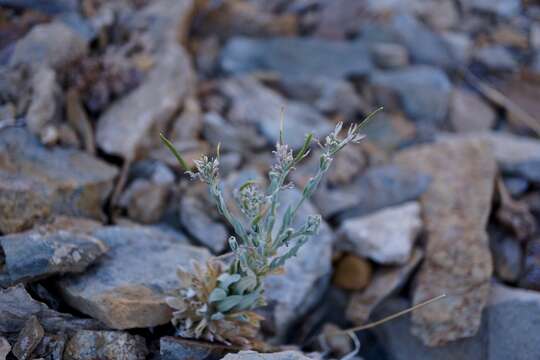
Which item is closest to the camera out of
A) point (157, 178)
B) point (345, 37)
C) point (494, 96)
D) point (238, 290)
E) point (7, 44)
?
point (238, 290)

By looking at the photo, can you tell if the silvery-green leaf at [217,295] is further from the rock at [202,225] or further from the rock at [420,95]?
the rock at [420,95]

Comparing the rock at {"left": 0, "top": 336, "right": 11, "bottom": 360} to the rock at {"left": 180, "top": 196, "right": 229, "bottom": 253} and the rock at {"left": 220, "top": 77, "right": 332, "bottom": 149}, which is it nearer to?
the rock at {"left": 180, "top": 196, "right": 229, "bottom": 253}

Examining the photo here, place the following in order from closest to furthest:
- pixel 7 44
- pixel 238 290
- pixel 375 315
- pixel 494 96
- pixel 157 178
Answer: pixel 238 290, pixel 375 315, pixel 157 178, pixel 7 44, pixel 494 96

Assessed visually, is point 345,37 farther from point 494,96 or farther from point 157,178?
Result: point 157,178

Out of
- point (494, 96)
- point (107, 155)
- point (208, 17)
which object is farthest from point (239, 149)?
point (494, 96)

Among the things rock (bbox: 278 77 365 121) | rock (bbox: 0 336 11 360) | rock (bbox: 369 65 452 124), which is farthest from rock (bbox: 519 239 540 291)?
rock (bbox: 0 336 11 360)

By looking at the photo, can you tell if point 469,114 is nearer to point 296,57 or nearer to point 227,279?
point 296,57
